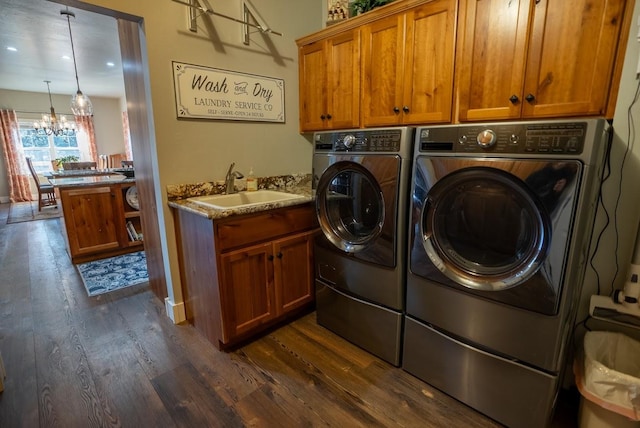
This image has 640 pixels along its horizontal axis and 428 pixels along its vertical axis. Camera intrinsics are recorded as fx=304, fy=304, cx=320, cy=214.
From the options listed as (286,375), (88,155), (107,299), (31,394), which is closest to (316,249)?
(286,375)

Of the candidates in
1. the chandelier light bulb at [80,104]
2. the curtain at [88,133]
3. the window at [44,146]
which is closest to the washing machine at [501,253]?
the chandelier light bulb at [80,104]

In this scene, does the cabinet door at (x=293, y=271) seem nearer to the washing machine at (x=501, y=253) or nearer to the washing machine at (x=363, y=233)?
the washing machine at (x=363, y=233)

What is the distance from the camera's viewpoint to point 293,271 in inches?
82.1

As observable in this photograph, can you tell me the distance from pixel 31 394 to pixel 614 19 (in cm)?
311

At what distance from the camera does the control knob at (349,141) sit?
1653 millimetres

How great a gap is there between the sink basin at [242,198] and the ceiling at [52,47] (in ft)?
8.16

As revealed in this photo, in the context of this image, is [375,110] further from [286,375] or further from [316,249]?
[286,375]

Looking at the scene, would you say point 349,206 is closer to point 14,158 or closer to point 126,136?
point 126,136

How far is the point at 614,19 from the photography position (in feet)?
3.82

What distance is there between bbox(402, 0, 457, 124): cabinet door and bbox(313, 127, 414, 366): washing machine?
39cm

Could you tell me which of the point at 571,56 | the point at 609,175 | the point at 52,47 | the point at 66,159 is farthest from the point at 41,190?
the point at 609,175

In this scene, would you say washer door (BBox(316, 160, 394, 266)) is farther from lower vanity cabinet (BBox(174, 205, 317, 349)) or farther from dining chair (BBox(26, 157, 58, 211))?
dining chair (BBox(26, 157, 58, 211))

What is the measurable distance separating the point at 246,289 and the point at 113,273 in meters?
2.06

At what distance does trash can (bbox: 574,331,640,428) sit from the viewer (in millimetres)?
1088
